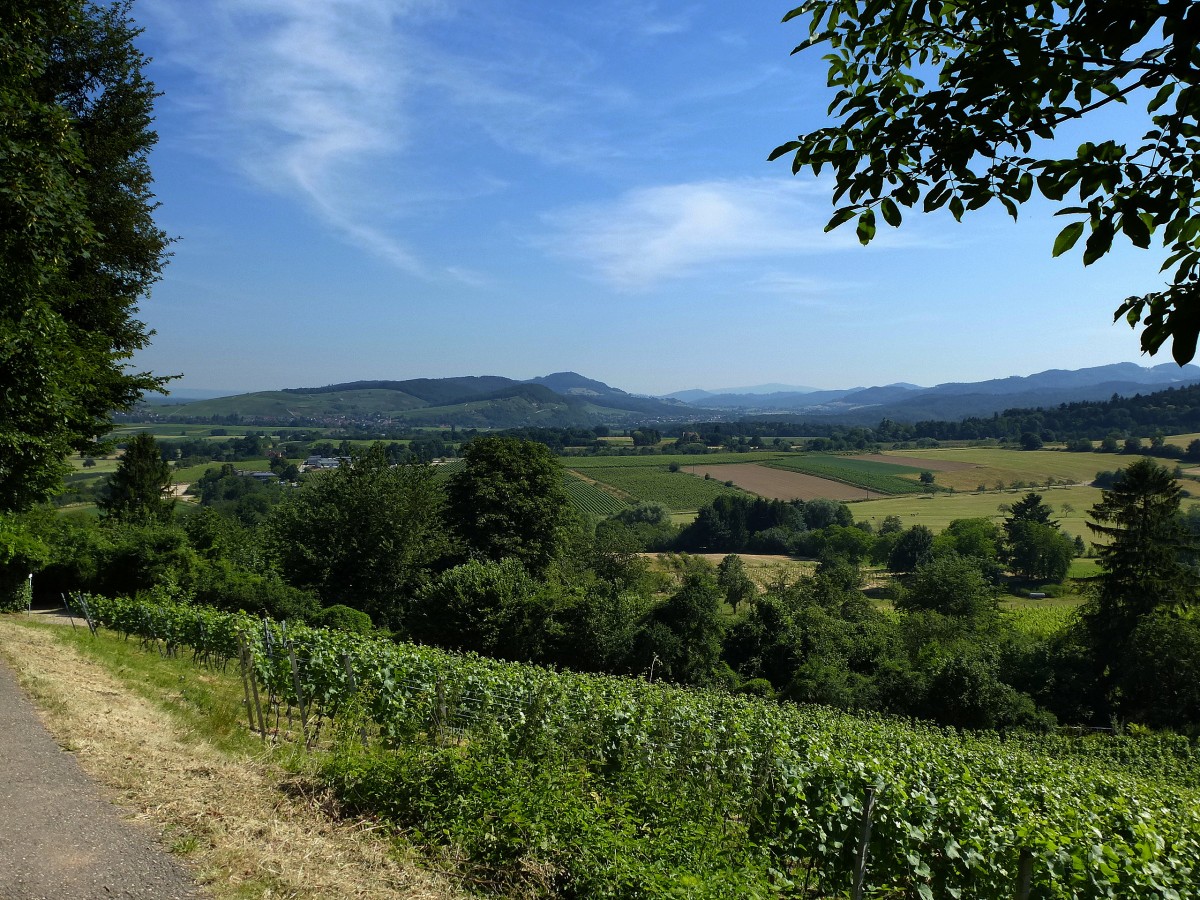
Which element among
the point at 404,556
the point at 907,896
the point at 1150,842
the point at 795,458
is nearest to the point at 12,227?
the point at 907,896

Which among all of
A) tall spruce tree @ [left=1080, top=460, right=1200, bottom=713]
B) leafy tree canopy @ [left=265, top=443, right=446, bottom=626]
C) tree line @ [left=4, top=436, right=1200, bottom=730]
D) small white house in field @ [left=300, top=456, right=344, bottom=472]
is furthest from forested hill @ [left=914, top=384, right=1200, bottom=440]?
leafy tree canopy @ [left=265, top=443, right=446, bottom=626]

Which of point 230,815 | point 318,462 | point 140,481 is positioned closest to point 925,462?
point 318,462

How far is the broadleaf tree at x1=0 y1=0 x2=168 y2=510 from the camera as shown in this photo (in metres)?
10.4

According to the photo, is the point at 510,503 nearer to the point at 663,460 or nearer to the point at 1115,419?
the point at 663,460

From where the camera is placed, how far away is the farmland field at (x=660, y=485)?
4262 inches

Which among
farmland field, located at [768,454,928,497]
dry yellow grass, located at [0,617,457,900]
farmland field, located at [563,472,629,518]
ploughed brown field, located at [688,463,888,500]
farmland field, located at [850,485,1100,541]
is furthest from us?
farmland field, located at [768,454,928,497]

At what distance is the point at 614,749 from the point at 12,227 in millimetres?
11585

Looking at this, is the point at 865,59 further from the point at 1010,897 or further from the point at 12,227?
the point at 12,227

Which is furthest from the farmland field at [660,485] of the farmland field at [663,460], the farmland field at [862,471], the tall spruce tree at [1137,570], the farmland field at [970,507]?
the tall spruce tree at [1137,570]

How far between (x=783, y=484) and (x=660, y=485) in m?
21.0

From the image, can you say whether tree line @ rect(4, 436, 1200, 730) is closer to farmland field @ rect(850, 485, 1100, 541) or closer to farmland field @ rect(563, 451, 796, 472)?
farmland field @ rect(850, 485, 1100, 541)

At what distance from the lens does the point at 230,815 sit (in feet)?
18.1

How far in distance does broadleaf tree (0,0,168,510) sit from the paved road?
24.6 feet

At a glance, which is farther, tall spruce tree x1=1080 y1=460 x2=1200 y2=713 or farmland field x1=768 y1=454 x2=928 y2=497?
farmland field x1=768 y1=454 x2=928 y2=497
